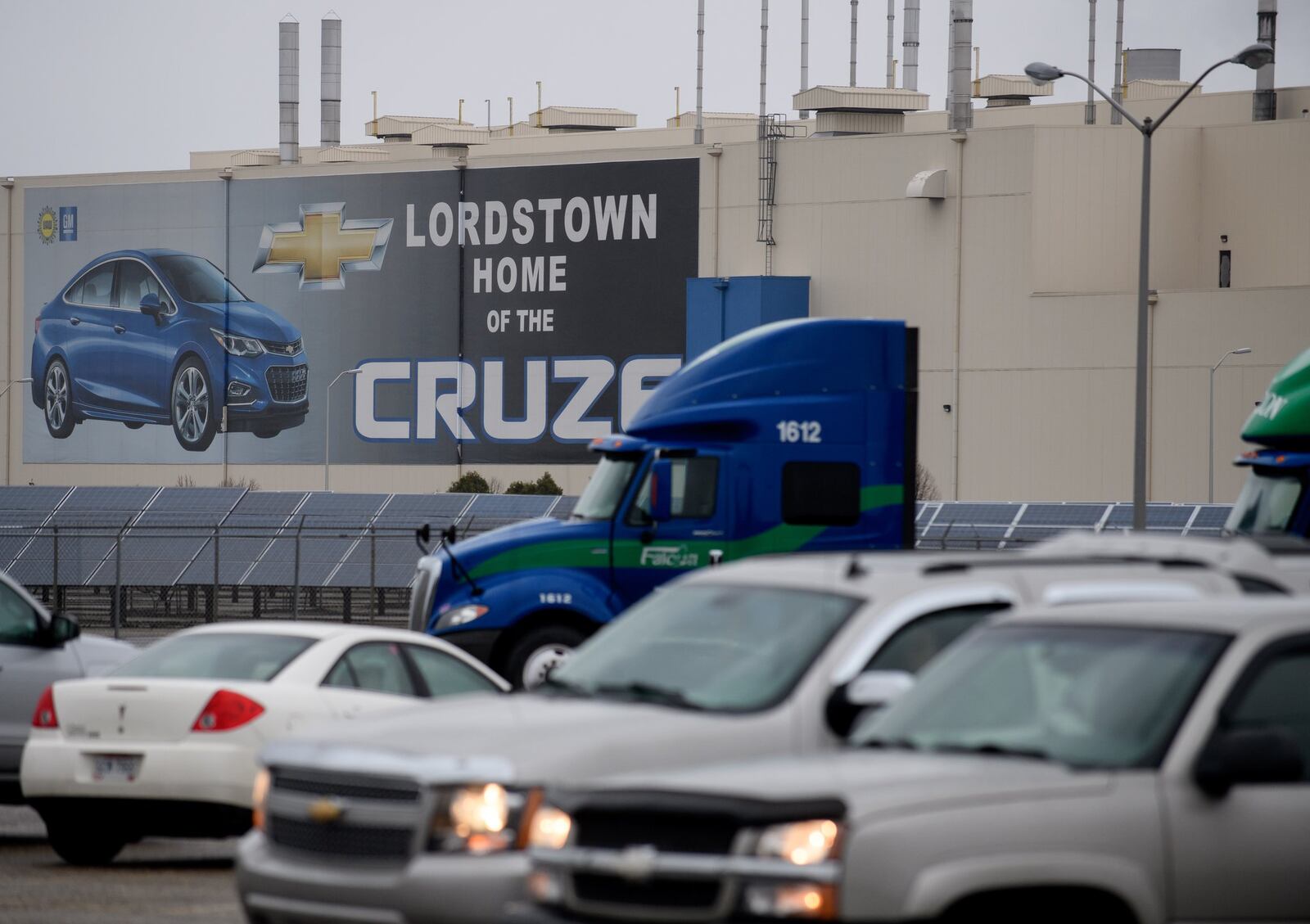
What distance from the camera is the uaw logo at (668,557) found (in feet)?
63.3

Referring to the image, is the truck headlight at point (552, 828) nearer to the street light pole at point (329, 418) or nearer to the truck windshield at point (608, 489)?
the truck windshield at point (608, 489)

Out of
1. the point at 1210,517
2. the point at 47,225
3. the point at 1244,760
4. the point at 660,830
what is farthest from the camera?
the point at 47,225

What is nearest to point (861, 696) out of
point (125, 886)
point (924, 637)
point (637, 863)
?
point (924, 637)

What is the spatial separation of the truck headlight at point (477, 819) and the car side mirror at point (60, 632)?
632 cm

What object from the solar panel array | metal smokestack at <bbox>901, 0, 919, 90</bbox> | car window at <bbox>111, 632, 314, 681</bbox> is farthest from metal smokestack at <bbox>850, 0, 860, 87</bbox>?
car window at <bbox>111, 632, 314, 681</bbox>

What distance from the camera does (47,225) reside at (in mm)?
88125

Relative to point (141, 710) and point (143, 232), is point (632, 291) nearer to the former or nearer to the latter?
point (143, 232)

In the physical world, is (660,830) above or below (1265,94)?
below

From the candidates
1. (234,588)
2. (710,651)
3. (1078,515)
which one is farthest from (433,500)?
(710,651)

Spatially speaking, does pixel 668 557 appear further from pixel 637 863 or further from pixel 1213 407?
pixel 1213 407

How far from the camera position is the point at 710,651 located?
9.26 m

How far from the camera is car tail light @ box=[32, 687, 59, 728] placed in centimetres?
1241

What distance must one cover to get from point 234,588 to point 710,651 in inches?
1296

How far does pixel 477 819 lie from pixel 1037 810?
2.51 meters
